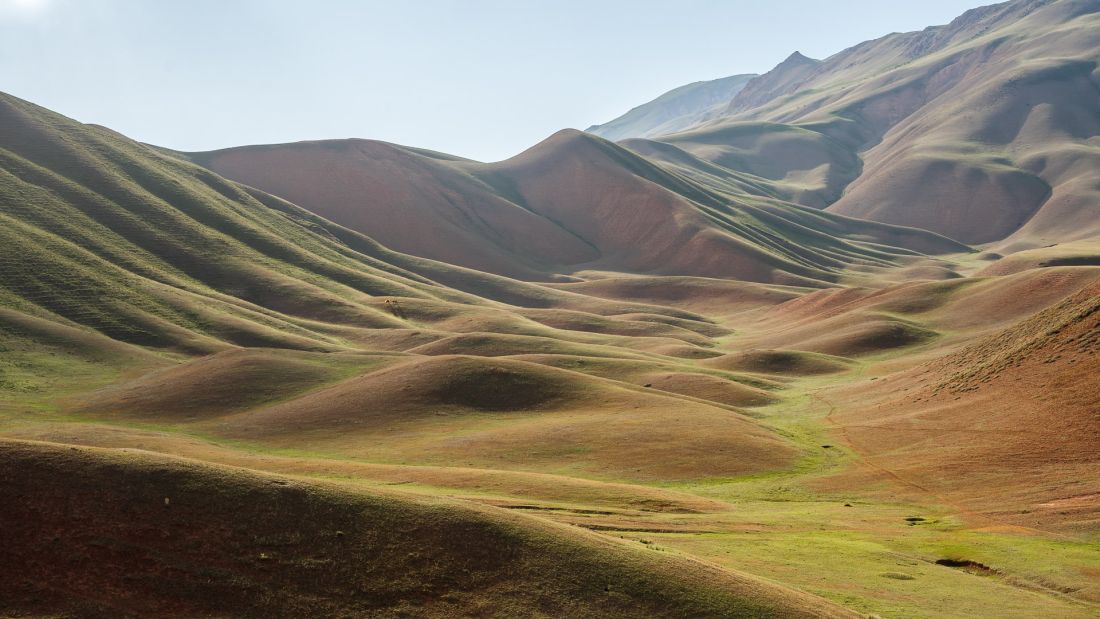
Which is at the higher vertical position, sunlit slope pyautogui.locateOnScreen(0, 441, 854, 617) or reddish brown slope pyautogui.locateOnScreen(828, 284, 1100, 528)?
reddish brown slope pyautogui.locateOnScreen(828, 284, 1100, 528)

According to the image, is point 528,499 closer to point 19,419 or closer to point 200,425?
point 200,425

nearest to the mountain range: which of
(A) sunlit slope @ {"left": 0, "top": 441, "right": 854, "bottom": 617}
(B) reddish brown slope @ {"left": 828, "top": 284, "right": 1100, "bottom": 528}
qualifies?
(A) sunlit slope @ {"left": 0, "top": 441, "right": 854, "bottom": 617}

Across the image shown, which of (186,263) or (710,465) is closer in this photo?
(710,465)

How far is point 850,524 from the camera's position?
125 feet

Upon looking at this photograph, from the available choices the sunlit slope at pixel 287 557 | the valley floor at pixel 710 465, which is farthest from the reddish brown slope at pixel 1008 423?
the sunlit slope at pixel 287 557

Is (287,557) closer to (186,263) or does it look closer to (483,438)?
(483,438)

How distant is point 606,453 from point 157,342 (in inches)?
2429

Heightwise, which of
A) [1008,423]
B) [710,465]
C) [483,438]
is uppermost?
[1008,423]

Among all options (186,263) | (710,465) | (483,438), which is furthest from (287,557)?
(186,263)

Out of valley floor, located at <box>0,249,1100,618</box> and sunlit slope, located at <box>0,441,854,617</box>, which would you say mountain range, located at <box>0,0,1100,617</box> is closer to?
sunlit slope, located at <box>0,441,854,617</box>

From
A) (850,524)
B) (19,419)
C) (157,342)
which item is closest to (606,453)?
(850,524)

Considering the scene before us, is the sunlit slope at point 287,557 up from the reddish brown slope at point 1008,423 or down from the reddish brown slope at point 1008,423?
down

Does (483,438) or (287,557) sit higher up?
(287,557)

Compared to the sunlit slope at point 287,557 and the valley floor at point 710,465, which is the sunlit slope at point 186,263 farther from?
the sunlit slope at point 287,557
